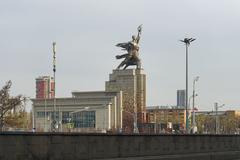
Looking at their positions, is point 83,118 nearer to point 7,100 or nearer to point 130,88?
point 130,88

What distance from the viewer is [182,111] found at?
172375 mm

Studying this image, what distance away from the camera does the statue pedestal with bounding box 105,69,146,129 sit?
537 ft

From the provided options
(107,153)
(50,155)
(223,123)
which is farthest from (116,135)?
(223,123)

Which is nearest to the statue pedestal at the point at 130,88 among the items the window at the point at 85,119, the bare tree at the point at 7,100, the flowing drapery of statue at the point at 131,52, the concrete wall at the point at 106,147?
the window at the point at 85,119

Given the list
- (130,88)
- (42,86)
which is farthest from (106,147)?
(42,86)

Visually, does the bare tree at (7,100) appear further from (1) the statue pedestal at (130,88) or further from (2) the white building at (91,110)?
(1) the statue pedestal at (130,88)

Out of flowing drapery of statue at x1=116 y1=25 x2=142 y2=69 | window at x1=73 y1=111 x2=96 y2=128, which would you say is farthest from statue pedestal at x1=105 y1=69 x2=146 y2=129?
flowing drapery of statue at x1=116 y1=25 x2=142 y2=69

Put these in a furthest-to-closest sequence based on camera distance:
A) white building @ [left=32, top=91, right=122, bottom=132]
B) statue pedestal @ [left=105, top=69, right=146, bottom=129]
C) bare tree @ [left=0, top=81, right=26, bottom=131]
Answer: statue pedestal @ [left=105, top=69, right=146, bottom=129], white building @ [left=32, top=91, right=122, bottom=132], bare tree @ [left=0, top=81, right=26, bottom=131]

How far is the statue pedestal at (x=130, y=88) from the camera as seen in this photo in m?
164

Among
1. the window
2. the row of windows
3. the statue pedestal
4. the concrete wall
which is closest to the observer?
the concrete wall

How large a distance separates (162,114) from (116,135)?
Answer: 15244cm

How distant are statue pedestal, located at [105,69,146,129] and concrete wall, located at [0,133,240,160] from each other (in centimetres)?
13465

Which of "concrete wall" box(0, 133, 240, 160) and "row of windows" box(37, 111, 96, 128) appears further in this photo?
"row of windows" box(37, 111, 96, 128)

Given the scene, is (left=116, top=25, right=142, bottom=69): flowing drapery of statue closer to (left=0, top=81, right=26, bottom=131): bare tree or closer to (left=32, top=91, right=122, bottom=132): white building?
(left=32, top=91, right=122, bottom=132): white building
